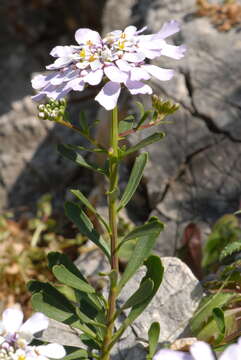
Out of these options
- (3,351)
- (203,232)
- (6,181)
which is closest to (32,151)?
(6,181)

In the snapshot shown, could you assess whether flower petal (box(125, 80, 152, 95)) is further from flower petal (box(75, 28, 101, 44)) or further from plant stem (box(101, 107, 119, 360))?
flower petal (box(75, 28, 101, 44))

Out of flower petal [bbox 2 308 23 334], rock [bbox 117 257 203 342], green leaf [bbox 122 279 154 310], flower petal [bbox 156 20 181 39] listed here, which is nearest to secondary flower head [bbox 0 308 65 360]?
flower petal [bbox 2 308 23 334]

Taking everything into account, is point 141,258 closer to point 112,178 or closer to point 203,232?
point 112,178

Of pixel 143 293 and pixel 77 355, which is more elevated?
pixel 143 293

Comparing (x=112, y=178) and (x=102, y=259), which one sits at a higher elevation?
(x=112, y=178)

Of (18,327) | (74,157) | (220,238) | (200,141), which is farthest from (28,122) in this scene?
(18,327)

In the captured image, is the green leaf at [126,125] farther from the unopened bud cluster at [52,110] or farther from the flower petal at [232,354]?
the flower petal at [232,354]

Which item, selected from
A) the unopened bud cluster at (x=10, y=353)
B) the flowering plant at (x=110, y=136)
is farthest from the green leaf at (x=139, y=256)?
the unopened bud cluster at (x=10, y=353)

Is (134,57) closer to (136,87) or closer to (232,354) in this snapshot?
(136,87)
